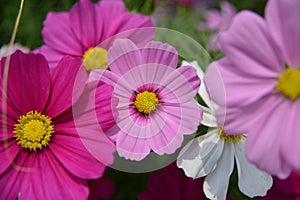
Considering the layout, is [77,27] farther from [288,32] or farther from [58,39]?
[288,32]

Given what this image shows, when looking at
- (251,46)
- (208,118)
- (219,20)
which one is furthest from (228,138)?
(219,20)

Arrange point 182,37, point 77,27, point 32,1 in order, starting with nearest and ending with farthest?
point 77,27 < point 182,37 < point 32,1

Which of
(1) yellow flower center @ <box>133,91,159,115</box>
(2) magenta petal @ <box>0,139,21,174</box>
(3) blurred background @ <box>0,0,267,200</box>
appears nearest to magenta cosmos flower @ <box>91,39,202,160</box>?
(1) yellow flower center @ <box>133,91,159,115</box>

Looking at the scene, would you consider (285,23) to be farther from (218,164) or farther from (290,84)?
(218,164)

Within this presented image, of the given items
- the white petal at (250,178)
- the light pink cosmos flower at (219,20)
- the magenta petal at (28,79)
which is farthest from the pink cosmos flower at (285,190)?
the light pink cosmos flower at (219,20)

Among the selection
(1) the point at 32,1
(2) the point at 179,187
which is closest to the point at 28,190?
(2) the point at 179,187

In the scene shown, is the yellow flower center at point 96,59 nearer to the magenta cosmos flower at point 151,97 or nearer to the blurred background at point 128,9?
the magenta cosmos flower at point 151,97

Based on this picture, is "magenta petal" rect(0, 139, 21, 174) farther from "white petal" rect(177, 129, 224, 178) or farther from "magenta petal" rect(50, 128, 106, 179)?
"white petal" rect(177, 129, 224, 178)
